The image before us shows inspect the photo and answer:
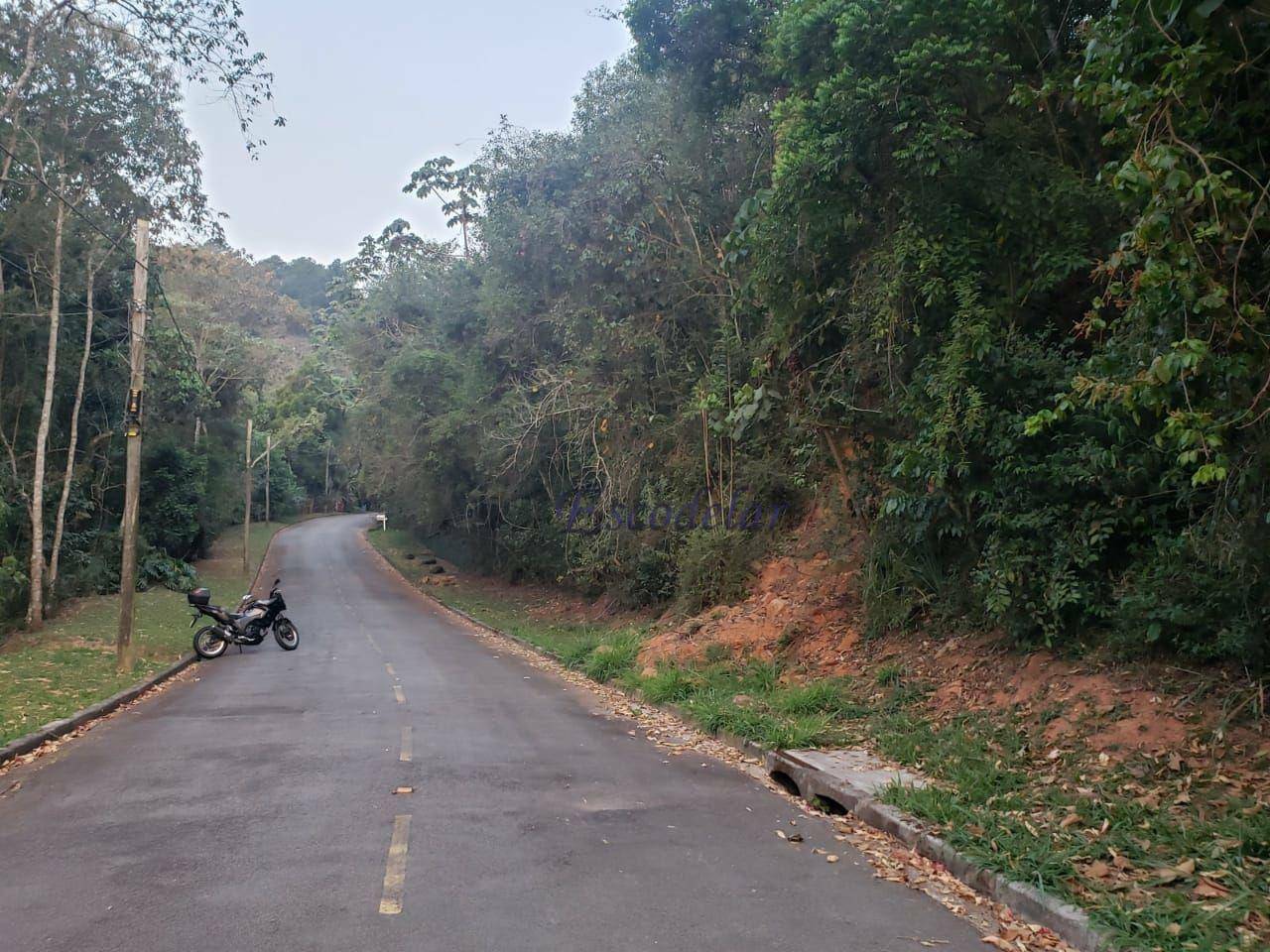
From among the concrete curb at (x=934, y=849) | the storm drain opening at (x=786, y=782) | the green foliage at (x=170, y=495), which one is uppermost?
the green foliage at (x=170, y=495)

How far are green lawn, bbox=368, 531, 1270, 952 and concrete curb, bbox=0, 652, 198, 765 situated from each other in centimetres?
710

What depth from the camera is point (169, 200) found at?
21.1m

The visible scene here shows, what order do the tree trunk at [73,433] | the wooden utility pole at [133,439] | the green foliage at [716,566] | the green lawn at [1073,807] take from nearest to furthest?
the green lawn at [1073,807], the wooden utility pole at [133,439], the green foliage at [716,566], the tree trunk at [73,433]

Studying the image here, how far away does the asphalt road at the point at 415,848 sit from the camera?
477 centimetres

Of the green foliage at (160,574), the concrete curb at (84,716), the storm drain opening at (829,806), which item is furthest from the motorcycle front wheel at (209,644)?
the green foliage at (160,574)

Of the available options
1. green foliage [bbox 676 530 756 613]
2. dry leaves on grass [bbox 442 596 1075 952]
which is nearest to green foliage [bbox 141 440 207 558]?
green foliage [bbox 676 530 756 613]

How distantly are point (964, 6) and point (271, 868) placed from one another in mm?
9837

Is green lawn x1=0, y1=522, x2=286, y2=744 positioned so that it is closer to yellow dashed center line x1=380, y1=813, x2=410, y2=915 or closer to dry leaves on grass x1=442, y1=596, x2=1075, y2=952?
yellow dashed center line x1=380, y1=813, x2=410, y2=915

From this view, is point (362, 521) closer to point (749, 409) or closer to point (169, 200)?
point (169, 200)

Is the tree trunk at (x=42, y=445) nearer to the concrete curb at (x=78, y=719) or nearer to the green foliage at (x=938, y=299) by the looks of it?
the concrete curb at (x=78, y=719)

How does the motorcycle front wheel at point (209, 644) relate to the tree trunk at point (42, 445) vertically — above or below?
below

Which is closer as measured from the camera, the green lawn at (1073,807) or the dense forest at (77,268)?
the green lawn at (1073,807)

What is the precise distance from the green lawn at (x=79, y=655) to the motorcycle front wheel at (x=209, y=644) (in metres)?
0.39

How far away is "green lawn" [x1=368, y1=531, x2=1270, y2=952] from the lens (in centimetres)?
498
